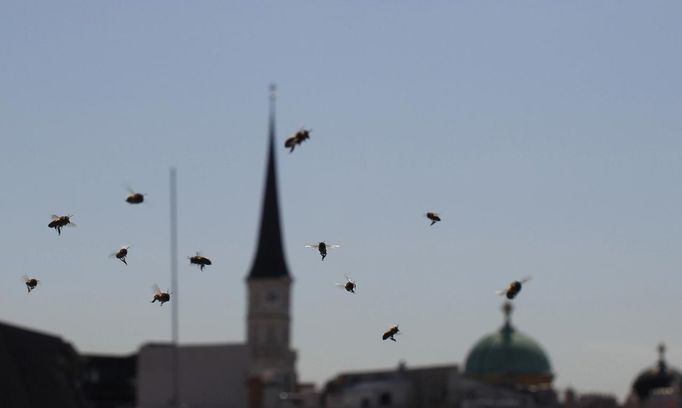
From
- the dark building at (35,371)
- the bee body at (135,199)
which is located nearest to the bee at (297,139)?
the bee body at (135,199)

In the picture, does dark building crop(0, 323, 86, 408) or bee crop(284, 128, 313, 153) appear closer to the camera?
bee crop(284, 128, 313, 153)

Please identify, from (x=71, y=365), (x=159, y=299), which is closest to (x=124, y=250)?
(x=159, y=299)

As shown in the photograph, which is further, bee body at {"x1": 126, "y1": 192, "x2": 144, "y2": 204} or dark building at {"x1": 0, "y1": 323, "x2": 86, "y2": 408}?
dark building at {"x1": 0, "y1": 323, "x2": 86, "y2": 408}

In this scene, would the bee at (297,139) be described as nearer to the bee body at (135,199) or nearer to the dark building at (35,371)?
the bee body at (135,199)

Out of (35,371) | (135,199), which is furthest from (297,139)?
(35,371)

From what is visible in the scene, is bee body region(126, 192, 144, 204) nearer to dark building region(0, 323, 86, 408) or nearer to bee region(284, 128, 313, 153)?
bee region(284, 128, 313, 153)

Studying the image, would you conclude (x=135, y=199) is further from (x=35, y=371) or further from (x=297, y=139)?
(x=35, y=371)

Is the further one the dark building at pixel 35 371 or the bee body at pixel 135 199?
the dark building at pixel 35 371

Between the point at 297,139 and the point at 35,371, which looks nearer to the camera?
the point at 297,139

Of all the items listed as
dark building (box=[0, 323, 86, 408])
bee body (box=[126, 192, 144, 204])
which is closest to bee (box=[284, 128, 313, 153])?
bee body (box=[126, 192, 144, 204])
